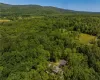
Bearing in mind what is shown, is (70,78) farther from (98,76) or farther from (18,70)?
(18,70)

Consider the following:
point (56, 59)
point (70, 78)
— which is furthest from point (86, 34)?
point (70, 78)

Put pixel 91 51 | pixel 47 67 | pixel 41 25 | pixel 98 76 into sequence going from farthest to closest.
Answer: pixel 41 25 < pixel 91 51 < pixel 98 76 < pixel 47 67

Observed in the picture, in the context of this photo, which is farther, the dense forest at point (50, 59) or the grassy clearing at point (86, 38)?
the grassy clearing at point (86, 38)

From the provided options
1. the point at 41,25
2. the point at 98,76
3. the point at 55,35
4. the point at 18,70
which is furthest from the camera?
the point at 41,25

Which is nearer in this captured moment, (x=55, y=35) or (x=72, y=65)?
(x=72, y=65)

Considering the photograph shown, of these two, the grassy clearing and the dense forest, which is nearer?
the dense forest

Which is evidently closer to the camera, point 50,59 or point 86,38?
point 50,59

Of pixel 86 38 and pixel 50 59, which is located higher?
pixel 86 38

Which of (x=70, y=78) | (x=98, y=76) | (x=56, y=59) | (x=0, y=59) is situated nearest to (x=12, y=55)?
(x=0, y=59)

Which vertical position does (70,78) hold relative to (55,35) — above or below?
below
